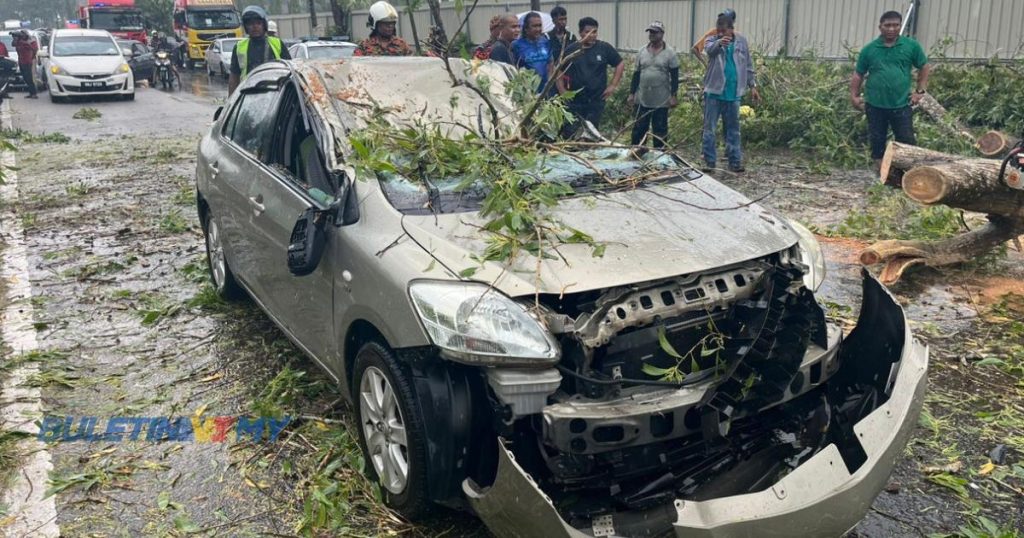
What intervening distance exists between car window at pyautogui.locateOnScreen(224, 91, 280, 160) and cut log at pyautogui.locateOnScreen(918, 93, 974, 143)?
8.72m

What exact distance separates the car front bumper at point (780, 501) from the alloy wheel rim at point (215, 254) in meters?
3.45

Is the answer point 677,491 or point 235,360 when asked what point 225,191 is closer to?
point 235,360

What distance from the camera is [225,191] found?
525 cm

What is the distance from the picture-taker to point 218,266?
6.04m

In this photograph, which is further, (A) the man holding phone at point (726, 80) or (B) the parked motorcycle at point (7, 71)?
(B) the parked motorcycle at point (7, 71)

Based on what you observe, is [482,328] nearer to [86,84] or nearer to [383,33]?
[383,33]

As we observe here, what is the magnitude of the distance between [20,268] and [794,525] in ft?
22.2

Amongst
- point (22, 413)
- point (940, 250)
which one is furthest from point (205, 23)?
point (940, 250)

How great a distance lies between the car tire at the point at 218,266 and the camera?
5809 mm

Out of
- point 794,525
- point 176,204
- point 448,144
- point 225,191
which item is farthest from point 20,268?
point 794,525

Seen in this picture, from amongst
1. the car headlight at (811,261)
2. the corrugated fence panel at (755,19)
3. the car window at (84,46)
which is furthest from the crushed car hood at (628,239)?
the car window at (84,46)

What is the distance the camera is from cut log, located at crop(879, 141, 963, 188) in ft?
20.5

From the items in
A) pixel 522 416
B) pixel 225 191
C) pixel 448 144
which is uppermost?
pixel 448 144

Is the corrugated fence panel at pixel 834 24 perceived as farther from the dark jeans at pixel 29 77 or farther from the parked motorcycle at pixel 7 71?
the dark jeans at pixel 29 77
